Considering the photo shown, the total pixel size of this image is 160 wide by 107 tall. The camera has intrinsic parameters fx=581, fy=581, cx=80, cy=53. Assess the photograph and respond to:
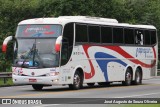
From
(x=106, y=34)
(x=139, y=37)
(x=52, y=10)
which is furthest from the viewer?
(x=52, y=10)

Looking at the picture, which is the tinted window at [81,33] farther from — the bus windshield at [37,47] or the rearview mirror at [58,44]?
the rearview mirror at [58,44]

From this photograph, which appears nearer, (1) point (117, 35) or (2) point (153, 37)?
(1) point (117, 35)

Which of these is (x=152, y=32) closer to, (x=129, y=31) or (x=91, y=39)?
(x=129, y=31)

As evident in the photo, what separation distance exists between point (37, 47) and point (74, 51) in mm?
1971

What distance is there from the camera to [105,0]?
52219 millimetres

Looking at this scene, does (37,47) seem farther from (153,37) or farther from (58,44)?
(153,37)

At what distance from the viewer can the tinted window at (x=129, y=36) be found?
31.8 meters

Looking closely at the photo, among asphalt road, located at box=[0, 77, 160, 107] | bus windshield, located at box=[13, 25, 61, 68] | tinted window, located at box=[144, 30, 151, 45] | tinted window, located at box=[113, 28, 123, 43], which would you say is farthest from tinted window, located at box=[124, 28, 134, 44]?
bus windshield, located at box=[13, 25, 61, 68]

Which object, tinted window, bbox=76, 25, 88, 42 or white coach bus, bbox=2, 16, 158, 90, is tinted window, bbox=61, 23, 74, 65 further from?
tinted window, bbox=76, 25, 88, 42

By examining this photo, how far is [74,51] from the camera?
26.8m

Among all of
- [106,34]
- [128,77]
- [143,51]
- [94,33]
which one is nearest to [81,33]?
[94,33]

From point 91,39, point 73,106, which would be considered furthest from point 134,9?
point 73,106

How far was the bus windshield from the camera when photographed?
84.0 ft

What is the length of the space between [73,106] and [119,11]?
35.7 m
